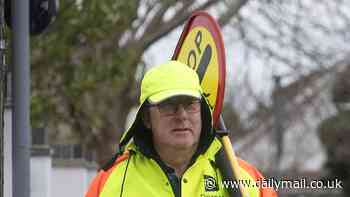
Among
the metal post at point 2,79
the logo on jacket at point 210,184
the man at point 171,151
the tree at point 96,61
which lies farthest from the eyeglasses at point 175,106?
the tree at point 96,61

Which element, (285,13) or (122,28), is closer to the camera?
(122,28)

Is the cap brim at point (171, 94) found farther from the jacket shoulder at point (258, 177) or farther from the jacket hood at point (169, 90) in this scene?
the jacket shoulder at point (258, 177)

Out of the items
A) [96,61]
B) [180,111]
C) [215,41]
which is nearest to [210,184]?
[180,111]

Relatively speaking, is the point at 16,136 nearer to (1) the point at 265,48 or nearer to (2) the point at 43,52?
(2) the point at 43,52

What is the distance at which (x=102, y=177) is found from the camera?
3.98 m

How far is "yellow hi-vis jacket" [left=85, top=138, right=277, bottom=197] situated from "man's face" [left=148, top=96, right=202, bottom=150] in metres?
0.10

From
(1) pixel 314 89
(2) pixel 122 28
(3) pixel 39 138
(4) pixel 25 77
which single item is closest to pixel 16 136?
(4) pixel 25 77

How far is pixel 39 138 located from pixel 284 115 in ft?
68.5

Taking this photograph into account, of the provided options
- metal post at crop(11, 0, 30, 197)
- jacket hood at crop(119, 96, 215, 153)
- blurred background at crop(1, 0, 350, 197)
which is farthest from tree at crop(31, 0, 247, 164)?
jacket hood at crop(119, 96, 215, 153)

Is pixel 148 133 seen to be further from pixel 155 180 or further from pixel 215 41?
pixel 215 41

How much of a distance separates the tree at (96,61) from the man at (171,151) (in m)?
7.00

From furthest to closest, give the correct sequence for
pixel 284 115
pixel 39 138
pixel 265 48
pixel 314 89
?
pixel 284 115 < pixel 314 89 < pixel 265 48 < pixel 39 138

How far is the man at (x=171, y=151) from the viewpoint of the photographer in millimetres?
3902

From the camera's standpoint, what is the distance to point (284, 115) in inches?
1111
